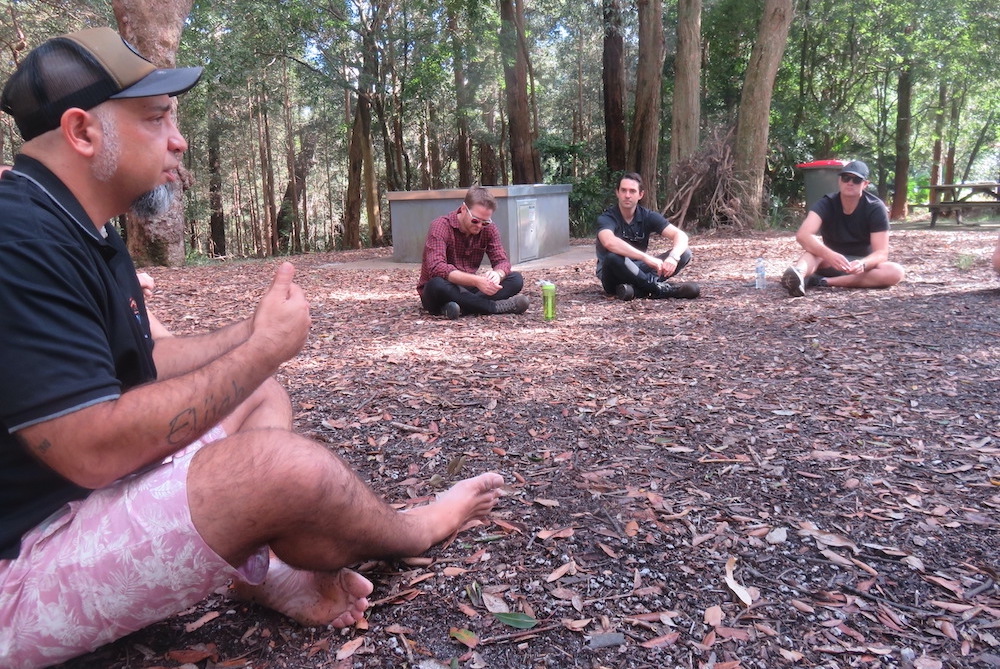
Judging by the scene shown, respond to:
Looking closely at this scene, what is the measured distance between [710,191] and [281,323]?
13.4 meters

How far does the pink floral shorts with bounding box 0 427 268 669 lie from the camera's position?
1508 mm

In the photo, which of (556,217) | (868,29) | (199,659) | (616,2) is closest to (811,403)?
(199,659)

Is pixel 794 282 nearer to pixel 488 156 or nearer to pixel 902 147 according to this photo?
pixel 902 147

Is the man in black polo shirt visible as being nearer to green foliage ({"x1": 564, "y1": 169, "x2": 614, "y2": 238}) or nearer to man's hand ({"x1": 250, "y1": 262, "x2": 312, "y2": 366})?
man's hand ({"x1": 250, "y1": 262, "x2": 312, "y2": 366})

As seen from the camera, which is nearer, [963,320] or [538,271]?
[963,320]

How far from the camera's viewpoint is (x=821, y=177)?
574 inches

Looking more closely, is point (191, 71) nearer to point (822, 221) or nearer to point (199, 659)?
point (199, 659)

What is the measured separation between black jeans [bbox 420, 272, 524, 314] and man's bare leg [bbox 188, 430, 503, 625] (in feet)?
14.1

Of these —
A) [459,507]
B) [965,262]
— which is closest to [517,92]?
[965,262]

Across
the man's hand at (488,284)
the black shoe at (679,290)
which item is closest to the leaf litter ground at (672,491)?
the man's hand at (488,284)

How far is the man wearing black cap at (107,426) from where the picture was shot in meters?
1.40

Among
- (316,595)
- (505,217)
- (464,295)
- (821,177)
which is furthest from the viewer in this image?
(821,177)

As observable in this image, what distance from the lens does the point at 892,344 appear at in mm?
4715

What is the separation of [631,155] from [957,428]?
47.7 ft
